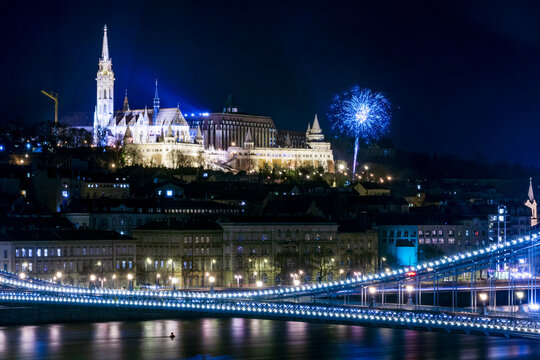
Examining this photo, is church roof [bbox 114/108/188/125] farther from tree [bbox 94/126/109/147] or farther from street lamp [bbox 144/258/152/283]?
street lamp [bbox 144/258/152/283]

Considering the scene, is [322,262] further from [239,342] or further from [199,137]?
[199,137]

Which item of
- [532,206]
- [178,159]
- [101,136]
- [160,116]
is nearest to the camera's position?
[532,206]

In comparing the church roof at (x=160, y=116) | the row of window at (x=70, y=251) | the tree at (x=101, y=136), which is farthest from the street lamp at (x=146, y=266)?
the church roof at (x=160, y=116)

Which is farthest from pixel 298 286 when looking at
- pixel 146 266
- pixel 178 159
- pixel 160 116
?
pixel 160 116

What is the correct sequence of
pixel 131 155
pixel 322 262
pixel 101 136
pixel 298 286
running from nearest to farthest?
pixel 298 286 → pixel 322 262 → pixel 131 155 → pixel 101 136

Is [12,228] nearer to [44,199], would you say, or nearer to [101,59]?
[44,199]

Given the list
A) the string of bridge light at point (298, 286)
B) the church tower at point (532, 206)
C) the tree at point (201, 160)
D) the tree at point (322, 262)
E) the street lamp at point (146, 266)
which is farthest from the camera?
the tree at point (201, 160)

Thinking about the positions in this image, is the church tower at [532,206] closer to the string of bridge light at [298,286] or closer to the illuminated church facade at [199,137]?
the illuminated church facade at [199,137]
